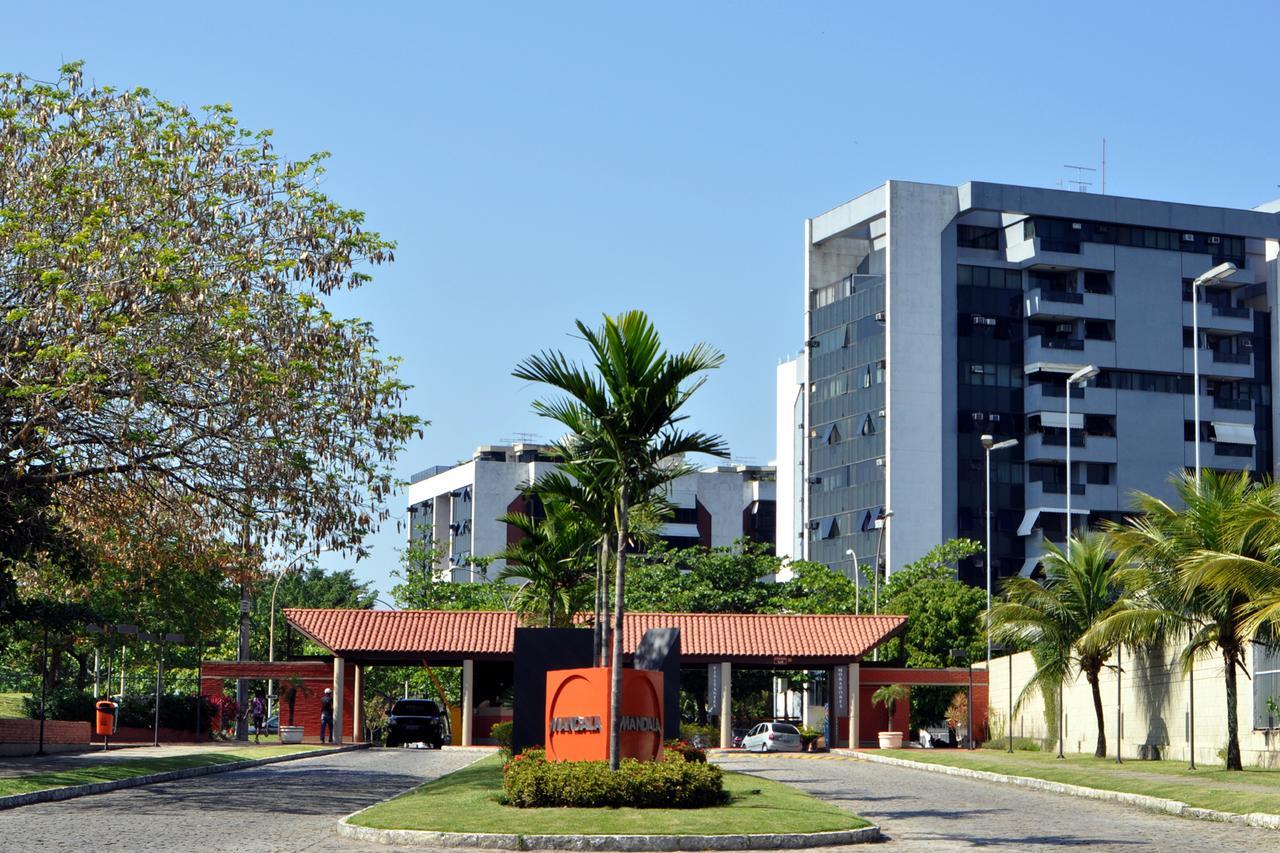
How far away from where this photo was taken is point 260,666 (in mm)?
55438

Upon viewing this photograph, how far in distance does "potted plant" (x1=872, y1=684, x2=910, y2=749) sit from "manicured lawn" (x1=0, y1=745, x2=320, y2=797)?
80.6 feet

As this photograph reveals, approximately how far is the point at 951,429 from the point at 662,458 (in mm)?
70703

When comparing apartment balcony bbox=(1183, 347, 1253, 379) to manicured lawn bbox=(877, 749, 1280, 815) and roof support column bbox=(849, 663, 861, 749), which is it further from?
manicured lawn bbox=(877, 749, 1280, 815)

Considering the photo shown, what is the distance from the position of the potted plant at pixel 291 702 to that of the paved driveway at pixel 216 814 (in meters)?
20.6

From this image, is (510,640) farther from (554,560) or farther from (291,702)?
(554,560)

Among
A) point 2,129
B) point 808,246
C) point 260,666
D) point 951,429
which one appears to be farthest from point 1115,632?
point 808,246

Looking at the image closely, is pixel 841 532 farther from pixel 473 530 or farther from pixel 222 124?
pixel 222 124

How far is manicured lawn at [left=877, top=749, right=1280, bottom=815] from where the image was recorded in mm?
22875

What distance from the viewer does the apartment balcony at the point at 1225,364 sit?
92375mm

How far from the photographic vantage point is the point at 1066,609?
4275 cm

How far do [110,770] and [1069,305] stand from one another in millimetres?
70726

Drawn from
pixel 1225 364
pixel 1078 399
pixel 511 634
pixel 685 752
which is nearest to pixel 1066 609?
pixel 511 634

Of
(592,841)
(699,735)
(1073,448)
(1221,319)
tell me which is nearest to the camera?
(592,841)

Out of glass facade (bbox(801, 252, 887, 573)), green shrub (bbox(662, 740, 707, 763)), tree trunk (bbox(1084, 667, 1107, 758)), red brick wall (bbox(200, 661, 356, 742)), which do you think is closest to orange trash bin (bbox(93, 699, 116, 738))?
red brick wall (bbox(200, 661, 356, 742))
